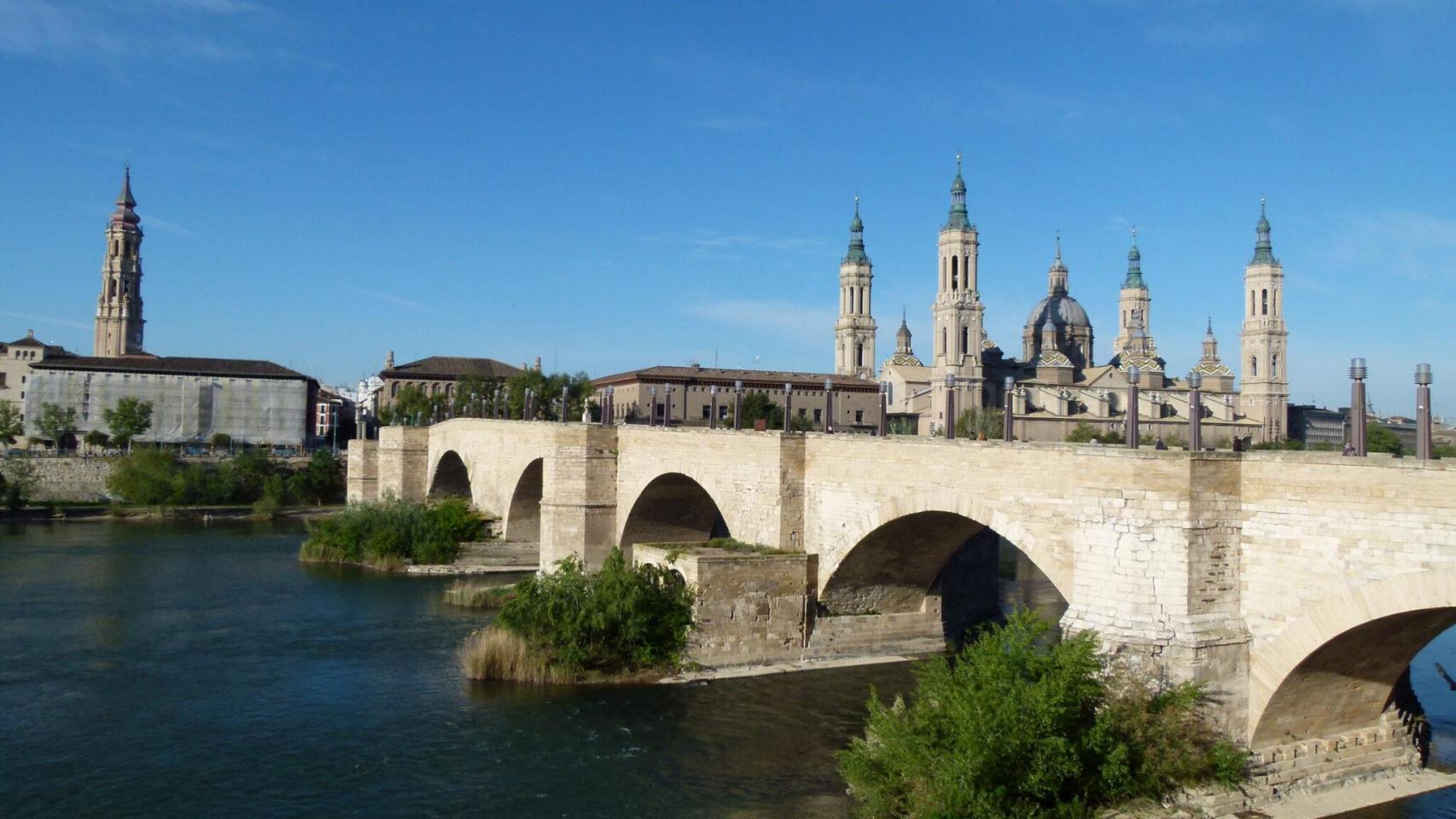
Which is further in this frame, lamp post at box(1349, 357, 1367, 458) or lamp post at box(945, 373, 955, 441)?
lamp post at box(945, 373, 955, 441)

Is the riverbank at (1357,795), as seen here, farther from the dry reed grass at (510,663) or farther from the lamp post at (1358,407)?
the dry reed grass at (510,663)

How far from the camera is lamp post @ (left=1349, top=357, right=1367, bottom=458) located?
15055 mm

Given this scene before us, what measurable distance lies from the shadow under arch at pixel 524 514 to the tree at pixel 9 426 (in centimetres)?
5207

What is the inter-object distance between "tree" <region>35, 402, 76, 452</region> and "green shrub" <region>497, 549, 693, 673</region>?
66.9m

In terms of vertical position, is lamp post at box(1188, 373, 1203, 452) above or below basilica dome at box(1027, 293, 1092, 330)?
below

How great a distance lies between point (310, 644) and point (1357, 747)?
22018 mm

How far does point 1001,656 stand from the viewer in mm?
15656

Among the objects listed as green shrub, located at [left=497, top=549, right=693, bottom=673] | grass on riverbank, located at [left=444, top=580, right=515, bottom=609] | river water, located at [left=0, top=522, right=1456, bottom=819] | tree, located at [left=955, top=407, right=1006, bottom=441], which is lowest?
river water, located at [left=0, top=522, right=1456, bottom=819]

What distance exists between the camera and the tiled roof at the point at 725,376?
275ft

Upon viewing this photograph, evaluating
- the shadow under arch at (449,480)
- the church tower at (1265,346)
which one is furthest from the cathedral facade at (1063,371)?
the shadow under arch at (449,480)

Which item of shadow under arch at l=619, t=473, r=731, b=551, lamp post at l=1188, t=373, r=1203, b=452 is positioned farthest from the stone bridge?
shadow under arch at l=619, t=473, r=731, b=551

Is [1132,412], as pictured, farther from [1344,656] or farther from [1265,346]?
[1265,346]

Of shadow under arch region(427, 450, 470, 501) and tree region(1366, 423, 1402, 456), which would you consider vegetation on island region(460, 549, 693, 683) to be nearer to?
tree region(1366, 423, 1402, 456)

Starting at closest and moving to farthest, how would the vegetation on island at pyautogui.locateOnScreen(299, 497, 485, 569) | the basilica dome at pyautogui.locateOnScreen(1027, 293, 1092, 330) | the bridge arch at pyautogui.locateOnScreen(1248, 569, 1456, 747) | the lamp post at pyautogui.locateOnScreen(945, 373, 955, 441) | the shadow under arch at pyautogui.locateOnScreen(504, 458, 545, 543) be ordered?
the bridge arch at pyautogui.locateOnScreen(1248, 569, 1456, 747) → the lamp post at pyautogui.locateOnScreen(945, 373, 955, 441) → the vegetation on island at pyautogui.locateOnScreen(299, 497, 485, 569) → the shadow under arch at pyautogui.locateOnScreen(504, 458, 545, 543) → the basilica dome at pyautogui.locateOnScreen(1027, 293, 1092, 330)
